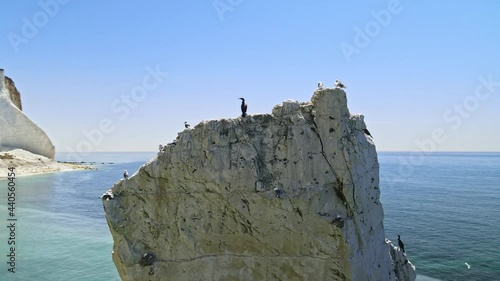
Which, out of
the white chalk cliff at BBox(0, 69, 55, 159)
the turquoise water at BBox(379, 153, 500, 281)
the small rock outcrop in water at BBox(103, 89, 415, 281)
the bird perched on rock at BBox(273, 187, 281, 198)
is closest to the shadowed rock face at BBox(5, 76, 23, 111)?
the white chalk cliff at BBox(0, 69, 55, 159)

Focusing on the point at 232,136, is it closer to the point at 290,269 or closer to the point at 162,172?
the point at 162,172

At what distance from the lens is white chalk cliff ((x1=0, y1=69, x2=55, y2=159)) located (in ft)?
220

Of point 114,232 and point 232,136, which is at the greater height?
point 232,136

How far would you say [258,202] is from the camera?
954 cm

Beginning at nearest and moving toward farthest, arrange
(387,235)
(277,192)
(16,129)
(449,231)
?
1. (277,192)
2. (387,235)
3. (449,231)
4. (16,129)

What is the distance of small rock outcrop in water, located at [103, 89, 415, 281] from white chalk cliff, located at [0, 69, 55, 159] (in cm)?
7023

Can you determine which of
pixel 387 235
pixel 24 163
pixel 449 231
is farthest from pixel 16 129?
pixel 449 231

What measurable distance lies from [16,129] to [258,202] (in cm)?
7340

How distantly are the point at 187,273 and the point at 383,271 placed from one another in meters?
5.75

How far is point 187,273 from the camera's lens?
1009 cm

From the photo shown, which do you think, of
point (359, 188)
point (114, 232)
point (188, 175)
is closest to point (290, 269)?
point (359, 188)

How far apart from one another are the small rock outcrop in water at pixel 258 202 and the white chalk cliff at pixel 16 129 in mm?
70227

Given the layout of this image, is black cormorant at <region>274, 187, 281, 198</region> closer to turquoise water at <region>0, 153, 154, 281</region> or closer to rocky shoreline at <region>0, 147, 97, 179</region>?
turquoise water at <region>0, 153, 154, 281</region>

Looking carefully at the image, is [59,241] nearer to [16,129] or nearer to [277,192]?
[277,192]
